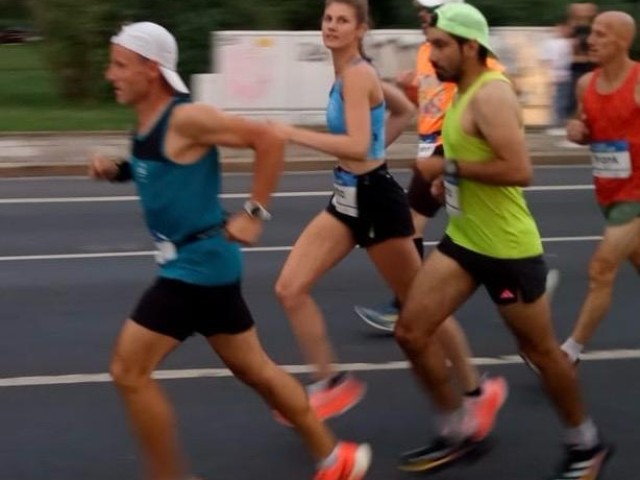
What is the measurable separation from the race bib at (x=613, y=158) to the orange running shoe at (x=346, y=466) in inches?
82.0

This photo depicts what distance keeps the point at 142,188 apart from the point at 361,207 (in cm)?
147

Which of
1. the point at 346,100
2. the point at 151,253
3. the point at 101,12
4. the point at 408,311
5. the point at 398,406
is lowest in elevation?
the point at 101,12

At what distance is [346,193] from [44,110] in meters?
14.9

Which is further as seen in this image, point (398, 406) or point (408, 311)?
point (398, 406)

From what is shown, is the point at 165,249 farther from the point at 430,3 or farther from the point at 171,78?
the point at 430,3

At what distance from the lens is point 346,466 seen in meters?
4.93

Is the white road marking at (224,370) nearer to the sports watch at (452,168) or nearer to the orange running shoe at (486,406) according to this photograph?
the orange running shoe at (486,406)

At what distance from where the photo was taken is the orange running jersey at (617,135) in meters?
6.32

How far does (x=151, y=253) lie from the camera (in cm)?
1020

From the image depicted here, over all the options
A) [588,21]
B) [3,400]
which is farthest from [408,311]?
[588,21]

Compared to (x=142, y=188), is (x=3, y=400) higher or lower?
lower

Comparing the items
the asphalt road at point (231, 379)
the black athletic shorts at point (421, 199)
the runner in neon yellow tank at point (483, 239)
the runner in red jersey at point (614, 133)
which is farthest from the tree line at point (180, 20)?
the runner in neon yellow tank at point (483, 239)

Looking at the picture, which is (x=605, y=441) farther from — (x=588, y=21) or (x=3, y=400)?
(x=588, y=21)

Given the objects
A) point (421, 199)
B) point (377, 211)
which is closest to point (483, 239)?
point (377, 211)
